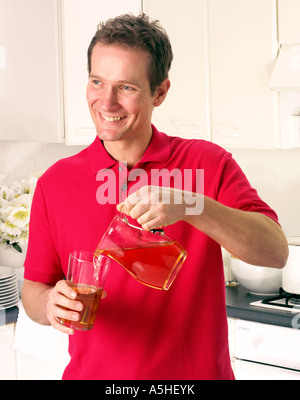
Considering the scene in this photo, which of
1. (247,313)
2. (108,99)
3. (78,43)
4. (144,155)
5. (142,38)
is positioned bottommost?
(247,313)

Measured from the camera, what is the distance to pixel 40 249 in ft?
4.81

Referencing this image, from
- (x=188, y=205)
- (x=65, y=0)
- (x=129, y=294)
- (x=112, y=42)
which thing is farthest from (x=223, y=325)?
(x=65, y=0)

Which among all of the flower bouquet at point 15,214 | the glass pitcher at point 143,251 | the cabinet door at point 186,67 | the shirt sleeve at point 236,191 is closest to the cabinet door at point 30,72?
the flower bouquet at point 15,214

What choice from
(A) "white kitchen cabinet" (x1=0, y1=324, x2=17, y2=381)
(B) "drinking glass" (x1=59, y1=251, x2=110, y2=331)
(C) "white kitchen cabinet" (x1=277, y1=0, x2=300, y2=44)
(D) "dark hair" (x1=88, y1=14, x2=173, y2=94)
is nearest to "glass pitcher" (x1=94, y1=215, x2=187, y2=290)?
(B) "drinking glass" (x1=59, y1=251, x2=110, y2=331)

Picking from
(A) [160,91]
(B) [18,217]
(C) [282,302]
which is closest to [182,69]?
(B) [18,217]

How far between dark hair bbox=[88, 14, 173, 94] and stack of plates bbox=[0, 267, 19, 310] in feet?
4.55

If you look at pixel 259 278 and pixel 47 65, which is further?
pixel 47 65

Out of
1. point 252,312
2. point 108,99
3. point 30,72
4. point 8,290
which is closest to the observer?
point 108,99

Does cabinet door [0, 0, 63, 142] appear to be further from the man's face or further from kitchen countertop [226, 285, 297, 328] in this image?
the man's face

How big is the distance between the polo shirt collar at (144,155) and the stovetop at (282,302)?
1176mm

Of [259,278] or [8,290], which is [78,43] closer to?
[8,290]

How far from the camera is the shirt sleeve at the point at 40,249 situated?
57.4 inches

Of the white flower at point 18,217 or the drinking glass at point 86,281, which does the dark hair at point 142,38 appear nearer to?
the drinking glass at point 86,281

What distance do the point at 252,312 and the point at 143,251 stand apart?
4.41 ft
